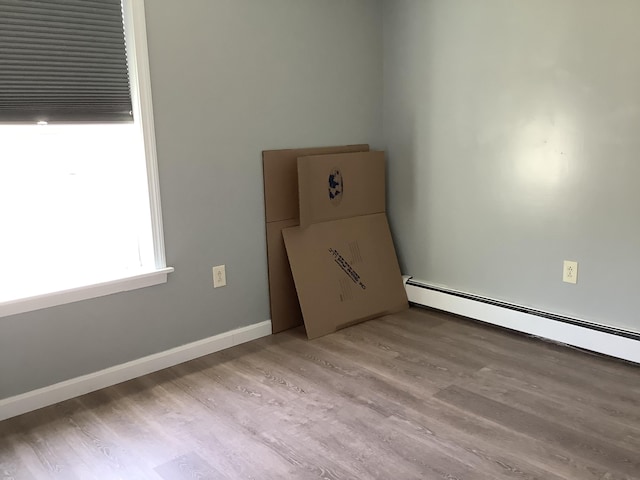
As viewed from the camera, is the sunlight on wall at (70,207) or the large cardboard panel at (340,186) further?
the large cardboard panel at (340,186)

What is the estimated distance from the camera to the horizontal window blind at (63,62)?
2246mm

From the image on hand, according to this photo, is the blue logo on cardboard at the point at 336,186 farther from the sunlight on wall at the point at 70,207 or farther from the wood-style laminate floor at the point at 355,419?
the sunlight on wall at the point at 70,207

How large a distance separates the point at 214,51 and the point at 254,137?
0.47 meters

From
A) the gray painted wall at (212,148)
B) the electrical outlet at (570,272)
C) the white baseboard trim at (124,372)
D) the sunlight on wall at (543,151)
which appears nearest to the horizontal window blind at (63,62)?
the gray painted wall at (212,148)

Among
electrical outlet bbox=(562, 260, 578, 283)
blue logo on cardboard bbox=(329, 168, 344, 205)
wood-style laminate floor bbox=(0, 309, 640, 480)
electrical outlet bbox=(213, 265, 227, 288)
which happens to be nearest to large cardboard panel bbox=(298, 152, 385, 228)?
blue logo on cardboard bbox=(329, 168, 344, 205)

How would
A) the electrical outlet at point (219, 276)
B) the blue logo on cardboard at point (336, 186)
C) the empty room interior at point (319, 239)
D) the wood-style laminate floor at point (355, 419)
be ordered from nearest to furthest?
the wood-style laminate floor at point (355, 419)
the empty room interior at point (319, 239)
the electrical outlet at point (219, 276)
the blue logo on cardboard at point (336, 186)

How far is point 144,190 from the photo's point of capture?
2682 mm

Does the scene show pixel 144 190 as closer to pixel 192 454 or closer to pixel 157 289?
pixel 157 289

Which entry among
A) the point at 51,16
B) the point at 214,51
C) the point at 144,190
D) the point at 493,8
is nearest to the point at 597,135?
the point at 493,8

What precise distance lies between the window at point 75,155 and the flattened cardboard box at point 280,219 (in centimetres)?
65

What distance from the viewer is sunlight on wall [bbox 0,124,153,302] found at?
238 cm

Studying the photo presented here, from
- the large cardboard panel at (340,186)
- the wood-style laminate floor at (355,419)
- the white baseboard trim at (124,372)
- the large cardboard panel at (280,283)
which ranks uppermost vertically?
the large cardboard panel at (340,186)

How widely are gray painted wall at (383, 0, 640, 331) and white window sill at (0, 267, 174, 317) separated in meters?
1.64

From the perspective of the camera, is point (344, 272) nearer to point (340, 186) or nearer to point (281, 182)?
point (340, 186)
